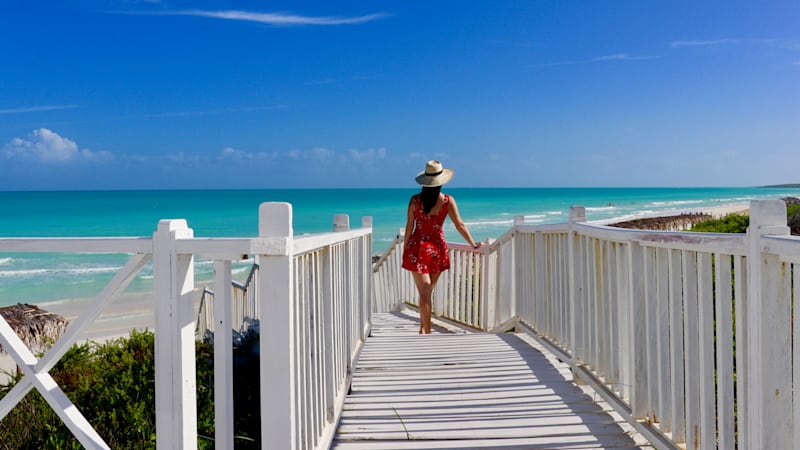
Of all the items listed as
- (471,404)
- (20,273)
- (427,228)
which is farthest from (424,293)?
(20,273)

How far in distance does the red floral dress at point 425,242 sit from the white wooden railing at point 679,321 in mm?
1027

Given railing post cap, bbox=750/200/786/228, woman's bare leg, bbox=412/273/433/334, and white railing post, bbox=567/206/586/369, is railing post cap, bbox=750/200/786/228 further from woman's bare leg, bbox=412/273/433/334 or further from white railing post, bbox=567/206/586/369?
woman's bare leg, bbox=412/273/433/334

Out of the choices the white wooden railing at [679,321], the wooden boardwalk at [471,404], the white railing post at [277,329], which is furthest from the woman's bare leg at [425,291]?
the white railing post at [277,329]

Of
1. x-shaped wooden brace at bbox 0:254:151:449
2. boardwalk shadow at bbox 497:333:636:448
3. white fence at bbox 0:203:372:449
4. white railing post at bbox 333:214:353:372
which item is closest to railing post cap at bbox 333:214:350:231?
white railing post at bbox 333:214:353:372

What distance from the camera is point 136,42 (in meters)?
63.7

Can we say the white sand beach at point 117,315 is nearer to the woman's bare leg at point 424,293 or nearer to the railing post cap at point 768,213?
the woman's bare leg at point 424,293

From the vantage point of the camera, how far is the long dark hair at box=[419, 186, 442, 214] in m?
6.41

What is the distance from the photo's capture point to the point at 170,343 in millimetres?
2098

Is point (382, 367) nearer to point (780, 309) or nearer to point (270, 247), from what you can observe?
point (270, 247)

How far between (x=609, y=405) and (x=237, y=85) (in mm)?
75478

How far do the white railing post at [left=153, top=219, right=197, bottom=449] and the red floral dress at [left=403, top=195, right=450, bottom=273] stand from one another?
4.39 meters

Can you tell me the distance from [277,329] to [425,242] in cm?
434

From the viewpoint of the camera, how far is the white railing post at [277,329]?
2119 millimetres

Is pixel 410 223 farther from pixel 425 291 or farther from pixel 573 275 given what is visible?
pixel 573 275
